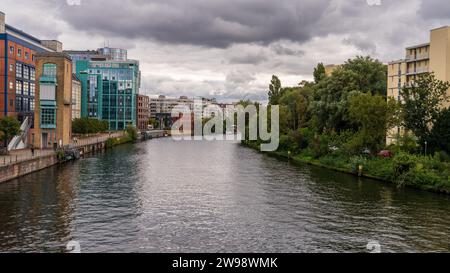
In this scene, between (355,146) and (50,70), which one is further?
(50,70)

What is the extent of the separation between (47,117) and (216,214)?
40.5 metres

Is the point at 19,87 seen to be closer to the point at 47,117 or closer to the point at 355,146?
the point at 47,117

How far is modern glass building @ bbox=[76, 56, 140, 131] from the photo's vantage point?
141m

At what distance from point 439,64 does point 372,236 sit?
130 ft

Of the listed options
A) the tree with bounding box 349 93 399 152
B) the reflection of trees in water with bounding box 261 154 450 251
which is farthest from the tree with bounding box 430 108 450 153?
the reflection of trees in water with bounding box 261 154 450 251

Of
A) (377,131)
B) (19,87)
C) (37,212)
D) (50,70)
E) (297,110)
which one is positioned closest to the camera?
(37,212)

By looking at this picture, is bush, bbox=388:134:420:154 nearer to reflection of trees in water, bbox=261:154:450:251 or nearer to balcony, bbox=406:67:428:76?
reflection of trees in water, bbox=261:154:450:251

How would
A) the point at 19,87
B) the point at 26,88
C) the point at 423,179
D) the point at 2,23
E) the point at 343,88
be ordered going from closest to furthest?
the point at 423,179 < the point at 343,88 < the point at 19,87 < the point at 2,23 < the point at 26,88

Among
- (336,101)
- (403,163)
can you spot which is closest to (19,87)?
(336,101)

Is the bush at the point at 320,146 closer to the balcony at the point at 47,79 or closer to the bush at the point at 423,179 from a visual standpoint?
the bush at the point at 423,179

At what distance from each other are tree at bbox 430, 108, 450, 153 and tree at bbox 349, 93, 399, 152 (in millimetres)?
4504

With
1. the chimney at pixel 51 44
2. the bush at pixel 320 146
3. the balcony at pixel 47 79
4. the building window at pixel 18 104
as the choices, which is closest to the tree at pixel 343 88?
the bush at pixel 320 146

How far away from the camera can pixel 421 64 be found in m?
61.5

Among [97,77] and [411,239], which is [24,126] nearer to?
[411,239]
